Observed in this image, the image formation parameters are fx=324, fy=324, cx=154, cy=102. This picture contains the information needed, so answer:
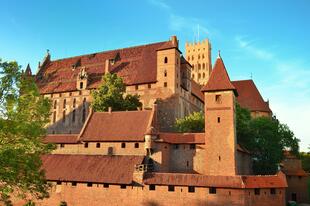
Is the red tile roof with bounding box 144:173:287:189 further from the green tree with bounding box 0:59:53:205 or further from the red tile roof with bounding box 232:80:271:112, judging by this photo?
the red tile roof with bounding box 232:80:271:112

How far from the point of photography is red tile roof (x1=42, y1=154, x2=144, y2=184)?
113 feet

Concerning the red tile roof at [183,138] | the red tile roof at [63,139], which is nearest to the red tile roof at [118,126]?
the red tile roof at [63,139]

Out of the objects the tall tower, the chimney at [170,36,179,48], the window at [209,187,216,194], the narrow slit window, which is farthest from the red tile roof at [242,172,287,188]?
the tall tower

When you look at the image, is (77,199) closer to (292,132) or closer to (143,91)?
(143,91)

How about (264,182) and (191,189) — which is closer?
(264,182)

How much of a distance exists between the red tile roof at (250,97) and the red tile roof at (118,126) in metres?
33.0

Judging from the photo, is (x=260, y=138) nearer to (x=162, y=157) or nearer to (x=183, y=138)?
(x=183, y=138)

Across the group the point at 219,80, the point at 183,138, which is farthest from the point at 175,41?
the point at 183,138

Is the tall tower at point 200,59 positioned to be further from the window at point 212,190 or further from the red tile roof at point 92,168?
the window at point 212,190

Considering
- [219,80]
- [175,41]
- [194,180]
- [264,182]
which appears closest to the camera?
[264,182]

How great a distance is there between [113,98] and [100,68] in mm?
15430

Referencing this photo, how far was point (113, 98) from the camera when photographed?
49.1m

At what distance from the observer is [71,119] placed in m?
60.3

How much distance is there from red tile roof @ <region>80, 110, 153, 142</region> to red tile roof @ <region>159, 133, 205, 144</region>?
2470 millimetres
